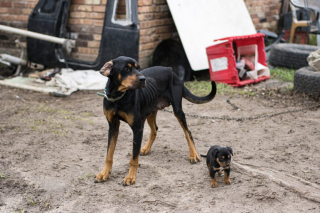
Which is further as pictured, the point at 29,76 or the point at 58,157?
the point at 29,76

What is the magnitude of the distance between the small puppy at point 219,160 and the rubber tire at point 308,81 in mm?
3480

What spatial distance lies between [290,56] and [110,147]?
226 inches

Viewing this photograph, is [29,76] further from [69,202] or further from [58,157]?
[69,202]

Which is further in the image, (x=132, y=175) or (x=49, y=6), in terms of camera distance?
(x=49, y=6)

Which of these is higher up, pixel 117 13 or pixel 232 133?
pixel 117 13

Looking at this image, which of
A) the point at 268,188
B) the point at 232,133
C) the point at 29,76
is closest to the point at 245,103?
the point at 232,133

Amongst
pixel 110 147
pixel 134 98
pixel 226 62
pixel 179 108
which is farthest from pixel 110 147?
pixel 226 62

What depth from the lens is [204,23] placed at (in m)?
7.91

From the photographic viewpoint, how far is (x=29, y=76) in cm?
774

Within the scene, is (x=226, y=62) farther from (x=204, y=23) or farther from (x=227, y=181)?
(x=227, y=181)

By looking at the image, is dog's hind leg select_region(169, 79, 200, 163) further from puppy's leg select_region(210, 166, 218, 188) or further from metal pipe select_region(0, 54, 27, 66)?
metal pipe select_region(0, 54, 27, 66)

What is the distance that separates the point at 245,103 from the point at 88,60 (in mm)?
3462

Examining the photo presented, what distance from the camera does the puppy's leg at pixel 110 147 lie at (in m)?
3.56

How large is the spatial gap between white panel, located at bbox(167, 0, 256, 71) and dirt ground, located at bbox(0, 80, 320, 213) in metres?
1.60
